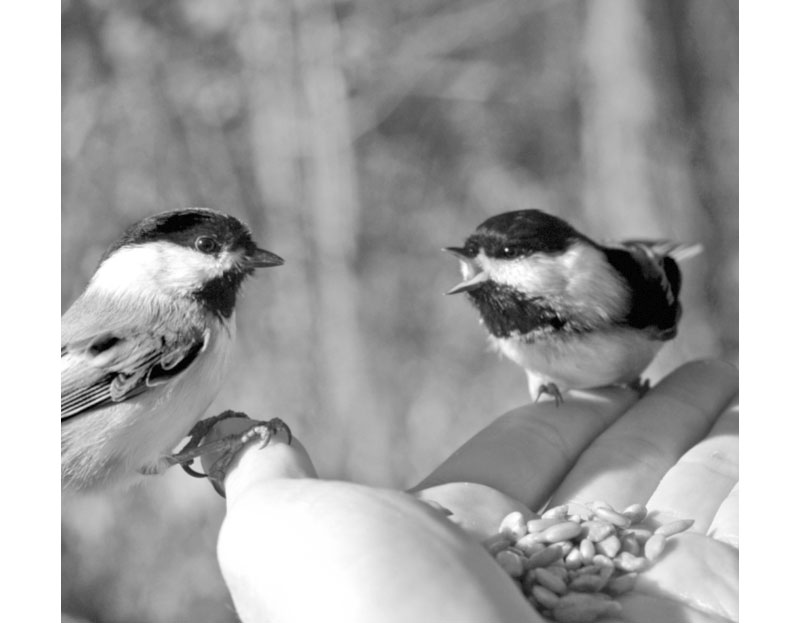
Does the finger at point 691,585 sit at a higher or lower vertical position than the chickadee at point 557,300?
lower

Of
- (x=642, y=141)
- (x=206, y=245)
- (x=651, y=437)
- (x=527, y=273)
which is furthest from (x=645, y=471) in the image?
(x=642, y=141)

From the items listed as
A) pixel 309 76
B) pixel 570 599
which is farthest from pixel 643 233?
pixel 570 599

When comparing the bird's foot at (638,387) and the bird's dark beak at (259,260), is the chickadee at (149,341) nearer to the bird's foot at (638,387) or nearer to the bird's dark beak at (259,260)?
the bird's dark beak at (259,260)

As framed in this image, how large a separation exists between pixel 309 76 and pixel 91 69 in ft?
1.95

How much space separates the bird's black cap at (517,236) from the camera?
1.34 m

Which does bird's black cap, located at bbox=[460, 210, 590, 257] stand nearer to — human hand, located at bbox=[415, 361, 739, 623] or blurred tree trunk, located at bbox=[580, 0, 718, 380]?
human hand, located at bbox=[415, 361, 739, 623]

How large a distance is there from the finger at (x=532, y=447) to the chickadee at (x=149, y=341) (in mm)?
334

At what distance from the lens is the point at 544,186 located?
8.94 feet

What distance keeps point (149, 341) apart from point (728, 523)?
0.75 metres

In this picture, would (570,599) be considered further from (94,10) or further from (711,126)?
(94,10)

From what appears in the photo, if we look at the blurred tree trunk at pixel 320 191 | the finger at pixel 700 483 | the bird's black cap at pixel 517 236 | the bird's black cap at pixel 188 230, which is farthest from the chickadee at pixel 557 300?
the blurred tree trunk at pixel 320 191

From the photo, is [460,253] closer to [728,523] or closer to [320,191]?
[728,523]

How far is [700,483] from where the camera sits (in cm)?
118

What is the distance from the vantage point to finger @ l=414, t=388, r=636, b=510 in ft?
3.98
